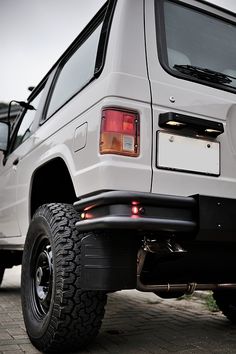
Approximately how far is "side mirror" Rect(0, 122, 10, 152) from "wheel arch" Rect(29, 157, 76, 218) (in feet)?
3.52

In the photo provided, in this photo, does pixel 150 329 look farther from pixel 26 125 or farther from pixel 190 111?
pixel 26 125

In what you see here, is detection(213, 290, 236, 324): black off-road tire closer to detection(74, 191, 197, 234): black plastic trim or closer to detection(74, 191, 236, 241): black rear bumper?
detection(74, 191, 236, 241): black rear bumper

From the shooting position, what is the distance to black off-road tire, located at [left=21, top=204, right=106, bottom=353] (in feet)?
7.34

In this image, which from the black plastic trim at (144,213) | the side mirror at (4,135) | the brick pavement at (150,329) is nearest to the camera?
the black plastic trim at (144,213)

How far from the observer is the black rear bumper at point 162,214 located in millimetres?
1959

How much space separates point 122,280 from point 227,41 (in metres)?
1.64

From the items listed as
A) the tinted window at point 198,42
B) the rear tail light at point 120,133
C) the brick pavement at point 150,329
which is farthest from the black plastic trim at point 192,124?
the brick pavement at point 150,329

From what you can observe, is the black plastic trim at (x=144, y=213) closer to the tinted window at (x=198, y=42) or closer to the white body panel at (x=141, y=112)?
the white body panel at (x=141, y=112)

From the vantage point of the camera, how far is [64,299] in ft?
7.27

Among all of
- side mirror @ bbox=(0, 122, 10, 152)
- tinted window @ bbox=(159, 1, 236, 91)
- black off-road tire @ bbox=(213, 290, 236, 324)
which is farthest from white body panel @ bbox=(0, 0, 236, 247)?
side mirror @ bbox=(0, 122, 10, 152)

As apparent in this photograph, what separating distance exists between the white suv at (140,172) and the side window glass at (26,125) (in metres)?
1.28

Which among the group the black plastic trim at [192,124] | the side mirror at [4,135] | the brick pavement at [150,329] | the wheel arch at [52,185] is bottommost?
the brick pavement at [150,329]

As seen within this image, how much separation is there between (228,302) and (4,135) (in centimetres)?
255

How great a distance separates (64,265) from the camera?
7.38 feet
